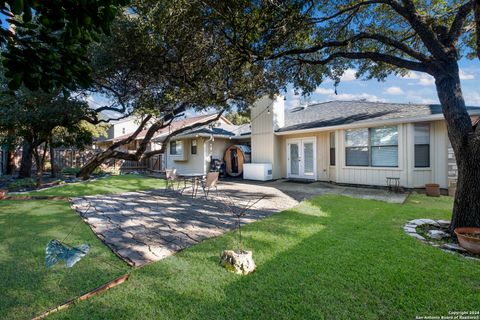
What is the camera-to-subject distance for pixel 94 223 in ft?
17.2

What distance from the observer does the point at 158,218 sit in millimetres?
5645

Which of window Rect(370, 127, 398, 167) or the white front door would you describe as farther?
the white front door

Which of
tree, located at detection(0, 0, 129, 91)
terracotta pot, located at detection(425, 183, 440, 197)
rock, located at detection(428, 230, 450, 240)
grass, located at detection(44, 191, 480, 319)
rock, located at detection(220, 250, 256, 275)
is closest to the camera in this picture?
tree, located at detection(0, 0, 129, 91)

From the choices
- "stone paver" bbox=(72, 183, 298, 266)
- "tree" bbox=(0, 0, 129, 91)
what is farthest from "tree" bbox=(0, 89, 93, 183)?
"tree" bbox=(0, 0, 129, 91)

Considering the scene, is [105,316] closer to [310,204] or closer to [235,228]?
[235,228]

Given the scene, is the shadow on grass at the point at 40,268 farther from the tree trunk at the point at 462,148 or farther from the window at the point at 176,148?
the window at the point at 176,148

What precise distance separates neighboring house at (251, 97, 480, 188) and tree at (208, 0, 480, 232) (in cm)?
285

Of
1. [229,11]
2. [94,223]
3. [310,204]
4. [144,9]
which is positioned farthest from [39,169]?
[310,204]

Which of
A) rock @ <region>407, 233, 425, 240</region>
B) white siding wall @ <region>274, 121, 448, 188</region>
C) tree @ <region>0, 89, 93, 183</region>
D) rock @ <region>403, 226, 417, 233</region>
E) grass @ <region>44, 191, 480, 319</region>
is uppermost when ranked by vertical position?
tree @ <region>0, 89, 93, 183</region>

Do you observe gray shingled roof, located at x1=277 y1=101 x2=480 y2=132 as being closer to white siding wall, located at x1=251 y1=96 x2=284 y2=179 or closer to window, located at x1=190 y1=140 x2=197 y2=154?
white siding wall, located at x1=251 y1=96 x2=284 y2=179

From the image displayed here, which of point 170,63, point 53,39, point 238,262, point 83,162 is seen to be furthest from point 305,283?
point 83,162

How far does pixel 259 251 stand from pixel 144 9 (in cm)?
576

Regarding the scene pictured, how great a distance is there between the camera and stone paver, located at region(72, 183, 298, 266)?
3982mm

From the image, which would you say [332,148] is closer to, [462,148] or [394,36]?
[394,36]
